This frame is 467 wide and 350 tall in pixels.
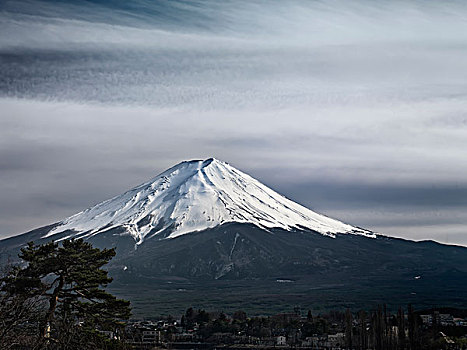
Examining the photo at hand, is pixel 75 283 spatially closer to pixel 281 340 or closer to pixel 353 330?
pixel 353 330

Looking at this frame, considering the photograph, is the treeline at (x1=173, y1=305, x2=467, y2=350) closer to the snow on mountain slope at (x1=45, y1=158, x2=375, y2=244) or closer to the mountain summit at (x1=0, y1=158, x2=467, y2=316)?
the mountain summit at (x1=0, y1=158, x2=467, y2=316)

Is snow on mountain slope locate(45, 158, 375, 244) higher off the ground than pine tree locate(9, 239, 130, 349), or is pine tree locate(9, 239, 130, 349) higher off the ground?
snow on mountain slope locate(45, 158, 375, 244)

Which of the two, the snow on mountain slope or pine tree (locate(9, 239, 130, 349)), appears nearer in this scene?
pine tree (locate(9, 239, 130, 349))

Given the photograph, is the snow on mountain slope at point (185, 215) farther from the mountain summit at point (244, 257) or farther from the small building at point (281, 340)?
the small building at point (281, 340)

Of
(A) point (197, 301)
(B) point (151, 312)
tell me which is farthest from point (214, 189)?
(B) point (151, 312)

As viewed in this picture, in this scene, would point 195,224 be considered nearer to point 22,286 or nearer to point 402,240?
point 402,240

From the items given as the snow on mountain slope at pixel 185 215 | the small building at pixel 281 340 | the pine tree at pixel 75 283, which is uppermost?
the snow on mountain slope at pixel 185 215

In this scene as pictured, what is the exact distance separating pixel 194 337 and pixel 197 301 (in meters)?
49.4

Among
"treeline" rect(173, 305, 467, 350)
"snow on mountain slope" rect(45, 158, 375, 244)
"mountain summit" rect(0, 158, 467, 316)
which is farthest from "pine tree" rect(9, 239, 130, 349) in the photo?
"snow on mountain slope" rect(45, 158, 375, 244)

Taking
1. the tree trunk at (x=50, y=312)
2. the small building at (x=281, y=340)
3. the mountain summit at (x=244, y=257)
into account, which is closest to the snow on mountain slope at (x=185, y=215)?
the mountain summit at (x=244, y=257)

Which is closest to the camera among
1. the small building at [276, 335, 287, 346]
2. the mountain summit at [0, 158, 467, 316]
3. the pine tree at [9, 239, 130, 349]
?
the pine tree at [9, 239, 130, 349]

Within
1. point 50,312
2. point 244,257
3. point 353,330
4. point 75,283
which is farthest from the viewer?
point 244,257

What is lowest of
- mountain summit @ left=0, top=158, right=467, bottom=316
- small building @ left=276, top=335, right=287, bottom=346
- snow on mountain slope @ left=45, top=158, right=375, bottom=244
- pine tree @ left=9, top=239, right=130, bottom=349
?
small building @ left=276, top=335, right=287, bottom=346

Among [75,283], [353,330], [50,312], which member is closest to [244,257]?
[353,330]
